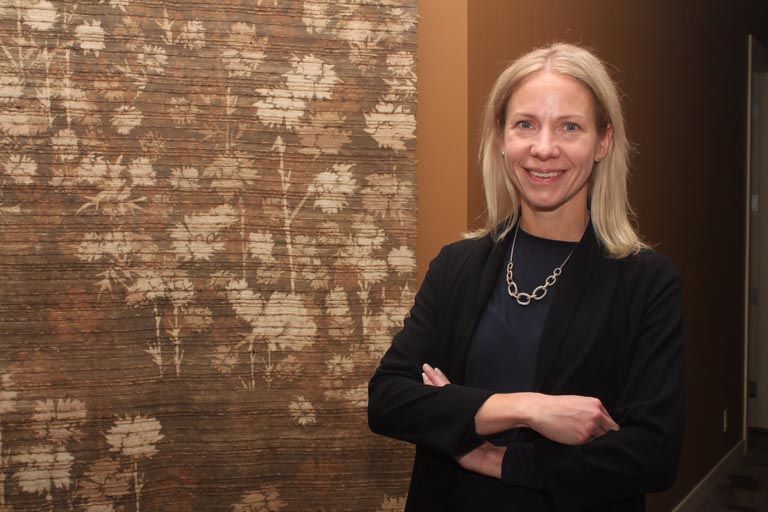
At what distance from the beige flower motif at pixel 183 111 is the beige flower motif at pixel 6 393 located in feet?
→ 2.35

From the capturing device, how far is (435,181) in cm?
218

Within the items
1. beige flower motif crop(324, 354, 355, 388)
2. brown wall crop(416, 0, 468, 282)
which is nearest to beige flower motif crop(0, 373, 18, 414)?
beige flower motif crop(324, 354, 355, 388)

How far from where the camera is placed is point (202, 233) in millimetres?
2023

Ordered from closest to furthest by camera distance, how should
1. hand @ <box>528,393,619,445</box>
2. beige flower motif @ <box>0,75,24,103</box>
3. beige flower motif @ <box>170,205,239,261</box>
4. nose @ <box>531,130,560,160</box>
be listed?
1. hand @ <box>528,393,619,445</box>
2. nose @ <box>531,130,560,160</box>
3. beige flower motif @ <box>0,75,24,103</box>
4. beige flower motif @ <box>170,205,239,261</box>

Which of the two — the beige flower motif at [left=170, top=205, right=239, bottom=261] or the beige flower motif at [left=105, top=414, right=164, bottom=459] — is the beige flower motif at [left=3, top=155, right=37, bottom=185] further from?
the beige flower motif at [left=105, top=414, right=164, bottom=459]

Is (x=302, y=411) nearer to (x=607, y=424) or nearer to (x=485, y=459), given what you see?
(x=485, y=459)

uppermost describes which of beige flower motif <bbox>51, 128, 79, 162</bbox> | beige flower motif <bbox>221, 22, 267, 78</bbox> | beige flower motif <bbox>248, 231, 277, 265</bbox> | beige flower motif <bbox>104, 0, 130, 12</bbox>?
beige flower motif <bbox>104, 0, 130, 12</bbox>

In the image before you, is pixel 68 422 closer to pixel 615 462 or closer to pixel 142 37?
pixel 142 37

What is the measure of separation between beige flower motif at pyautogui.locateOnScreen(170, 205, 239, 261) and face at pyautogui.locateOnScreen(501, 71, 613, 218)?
87cm

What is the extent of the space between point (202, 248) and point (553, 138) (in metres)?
0.99

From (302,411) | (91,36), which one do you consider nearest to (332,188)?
(302,411)

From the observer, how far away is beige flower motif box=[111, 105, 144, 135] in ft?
6.46

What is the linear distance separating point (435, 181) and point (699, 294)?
2321 millimetres

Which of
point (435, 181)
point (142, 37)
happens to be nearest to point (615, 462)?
point (435, 181)
